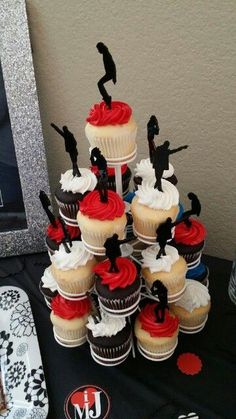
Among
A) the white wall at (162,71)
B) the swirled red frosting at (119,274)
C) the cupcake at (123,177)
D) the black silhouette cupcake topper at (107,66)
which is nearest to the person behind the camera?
the black silhouette cupcake topper at (107,66)

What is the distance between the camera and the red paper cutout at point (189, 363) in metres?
0.99

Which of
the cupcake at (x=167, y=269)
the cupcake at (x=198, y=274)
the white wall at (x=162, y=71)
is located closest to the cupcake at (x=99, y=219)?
the cupcake at (x=167, y=269)

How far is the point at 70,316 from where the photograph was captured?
951 mm

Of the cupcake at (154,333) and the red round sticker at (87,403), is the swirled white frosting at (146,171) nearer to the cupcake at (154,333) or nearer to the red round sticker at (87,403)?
the cupcake at (154,333)

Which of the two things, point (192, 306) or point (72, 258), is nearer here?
point (72, 258)

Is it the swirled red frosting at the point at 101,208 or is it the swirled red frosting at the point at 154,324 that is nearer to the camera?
the swirled red frosting at the point at 101,208

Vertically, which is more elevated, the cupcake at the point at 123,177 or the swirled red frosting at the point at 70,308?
the cupcake at the point at 123,177

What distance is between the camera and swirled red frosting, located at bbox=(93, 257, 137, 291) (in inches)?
32.5

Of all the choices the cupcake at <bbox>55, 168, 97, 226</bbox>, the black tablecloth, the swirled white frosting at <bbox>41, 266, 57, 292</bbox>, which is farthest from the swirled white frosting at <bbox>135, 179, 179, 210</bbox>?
Answer: the black tablecloth

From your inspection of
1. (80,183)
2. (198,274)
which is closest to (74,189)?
(80,183)

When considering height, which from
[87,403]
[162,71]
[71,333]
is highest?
[162,71]

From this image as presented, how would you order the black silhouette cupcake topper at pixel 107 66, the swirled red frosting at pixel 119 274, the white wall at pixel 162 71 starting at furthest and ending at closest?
1. the white wall at pixel 162 71
2. the swirled red frosting at pixel 119 274
3. the black silhouette cupcake topper at pixel 107 66

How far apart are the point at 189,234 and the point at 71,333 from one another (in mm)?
347

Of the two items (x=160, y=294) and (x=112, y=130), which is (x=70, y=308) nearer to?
(x=160, y=294)
